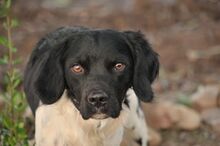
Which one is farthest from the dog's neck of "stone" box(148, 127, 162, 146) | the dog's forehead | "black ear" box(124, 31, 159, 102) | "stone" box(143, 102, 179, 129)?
"stone" box(143, 102, 179, 129)

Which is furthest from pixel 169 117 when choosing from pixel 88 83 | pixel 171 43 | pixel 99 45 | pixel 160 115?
pixel 88 83

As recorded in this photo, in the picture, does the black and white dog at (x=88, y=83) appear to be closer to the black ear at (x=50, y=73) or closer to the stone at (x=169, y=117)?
the black ear at (x=50, y=73)

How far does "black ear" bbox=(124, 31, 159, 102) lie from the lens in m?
5.11

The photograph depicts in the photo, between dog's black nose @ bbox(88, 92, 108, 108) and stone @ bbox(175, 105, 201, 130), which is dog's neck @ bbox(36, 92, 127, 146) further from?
stone @ bbox(175, 105, 201, 130)

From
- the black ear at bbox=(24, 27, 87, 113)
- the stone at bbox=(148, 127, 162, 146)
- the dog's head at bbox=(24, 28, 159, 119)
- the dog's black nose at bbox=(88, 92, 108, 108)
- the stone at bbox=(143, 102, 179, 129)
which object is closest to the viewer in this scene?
the dog's black nose at bbox=(88, 92, 108, 108)

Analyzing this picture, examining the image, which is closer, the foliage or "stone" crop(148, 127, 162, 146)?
the foliage

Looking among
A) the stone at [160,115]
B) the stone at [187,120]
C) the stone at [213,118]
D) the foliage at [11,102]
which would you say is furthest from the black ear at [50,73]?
the stone at [213,118]

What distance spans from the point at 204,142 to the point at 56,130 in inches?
97.0

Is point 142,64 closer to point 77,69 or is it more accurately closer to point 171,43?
point 77,69

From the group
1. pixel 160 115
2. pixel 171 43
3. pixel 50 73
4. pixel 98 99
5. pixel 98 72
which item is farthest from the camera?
pixel 171 43

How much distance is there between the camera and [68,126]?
5105 millimetres

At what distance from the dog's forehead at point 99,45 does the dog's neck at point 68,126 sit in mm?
371

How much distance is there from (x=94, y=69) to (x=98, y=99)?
0.24 m

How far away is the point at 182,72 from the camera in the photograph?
9.33 metres
